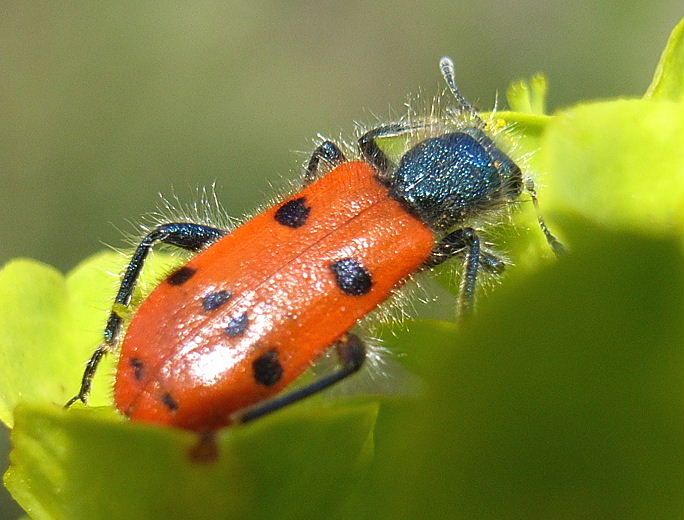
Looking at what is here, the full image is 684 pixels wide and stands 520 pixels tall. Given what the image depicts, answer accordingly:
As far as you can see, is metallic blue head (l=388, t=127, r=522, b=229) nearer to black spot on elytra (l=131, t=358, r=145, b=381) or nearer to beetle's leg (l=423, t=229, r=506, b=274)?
beetle's leg (l=423, t=229, r=506, b=274)

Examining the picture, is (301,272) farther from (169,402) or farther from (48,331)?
(48,331)

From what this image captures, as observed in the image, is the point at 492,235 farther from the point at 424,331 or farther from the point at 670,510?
the point at 670,510

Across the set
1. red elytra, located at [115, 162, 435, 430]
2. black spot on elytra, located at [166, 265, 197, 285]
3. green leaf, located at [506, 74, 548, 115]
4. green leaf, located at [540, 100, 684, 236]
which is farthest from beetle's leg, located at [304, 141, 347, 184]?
green leaf, located at [540, 100, 684, 236]

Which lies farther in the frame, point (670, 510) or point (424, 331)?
point (424, 331)

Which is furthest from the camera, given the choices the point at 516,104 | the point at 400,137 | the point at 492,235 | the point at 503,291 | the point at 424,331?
the point at 400,137

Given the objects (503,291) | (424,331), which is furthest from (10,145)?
(503,291)

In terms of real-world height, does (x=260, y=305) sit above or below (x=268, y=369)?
above

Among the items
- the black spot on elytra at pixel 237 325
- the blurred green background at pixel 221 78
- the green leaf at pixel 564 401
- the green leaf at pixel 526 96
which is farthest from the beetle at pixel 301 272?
the blurred green background at pixel 221 78

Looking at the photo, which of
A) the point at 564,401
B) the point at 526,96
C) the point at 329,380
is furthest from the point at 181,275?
the point at 564,401
